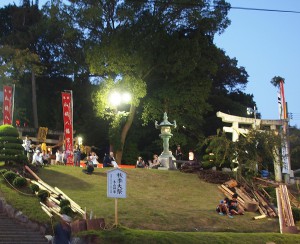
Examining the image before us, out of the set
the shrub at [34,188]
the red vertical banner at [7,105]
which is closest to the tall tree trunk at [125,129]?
the red vertical banner at [7,105]

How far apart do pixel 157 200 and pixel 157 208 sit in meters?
2.00

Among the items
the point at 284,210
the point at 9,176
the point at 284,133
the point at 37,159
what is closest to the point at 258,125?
the point at 284,133

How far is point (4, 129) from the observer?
22.0m

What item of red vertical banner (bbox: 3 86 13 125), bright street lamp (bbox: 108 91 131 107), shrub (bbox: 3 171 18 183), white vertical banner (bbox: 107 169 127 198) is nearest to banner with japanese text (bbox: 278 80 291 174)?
bright street lamp (bbox: 108 91 131 107)

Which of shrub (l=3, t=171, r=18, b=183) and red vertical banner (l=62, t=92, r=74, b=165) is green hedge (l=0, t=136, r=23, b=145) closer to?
shrub (l=3, t=171, r=18, b=183)

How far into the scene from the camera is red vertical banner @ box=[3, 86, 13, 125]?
98.0 feet

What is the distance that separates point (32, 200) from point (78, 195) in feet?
11.4

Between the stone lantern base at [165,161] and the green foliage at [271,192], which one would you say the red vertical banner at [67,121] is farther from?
the green foliage at [271,192]

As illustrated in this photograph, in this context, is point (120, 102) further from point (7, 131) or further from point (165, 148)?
point (7, 131)

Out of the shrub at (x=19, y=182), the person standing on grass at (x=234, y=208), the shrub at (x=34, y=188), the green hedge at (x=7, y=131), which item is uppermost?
the green hedge at (x=7, y=131)

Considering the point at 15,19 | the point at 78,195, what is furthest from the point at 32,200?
the point at 15,19

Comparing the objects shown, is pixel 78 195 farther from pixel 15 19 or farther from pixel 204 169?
pixel 15 19

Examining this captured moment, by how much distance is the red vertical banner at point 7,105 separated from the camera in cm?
2987

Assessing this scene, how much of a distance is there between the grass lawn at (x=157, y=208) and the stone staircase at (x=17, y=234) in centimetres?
54
